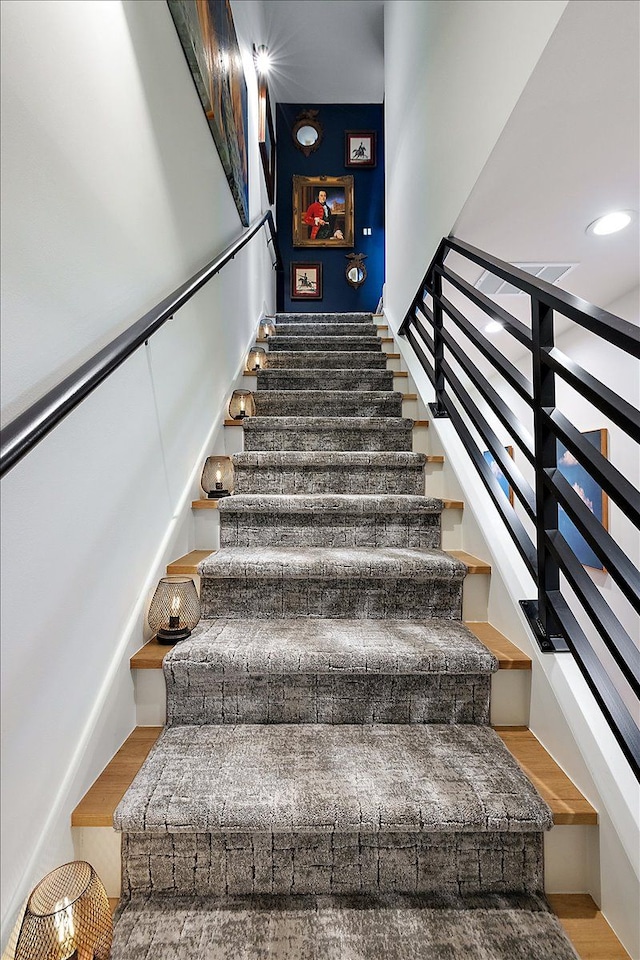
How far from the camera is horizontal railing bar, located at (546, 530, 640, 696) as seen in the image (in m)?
0.90

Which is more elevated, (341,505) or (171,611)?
(341,505)

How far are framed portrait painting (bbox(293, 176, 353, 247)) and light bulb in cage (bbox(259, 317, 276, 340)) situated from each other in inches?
88.1

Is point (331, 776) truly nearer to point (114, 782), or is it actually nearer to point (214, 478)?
point (114, 782)

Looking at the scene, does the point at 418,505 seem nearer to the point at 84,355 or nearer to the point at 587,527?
the point at 587,527

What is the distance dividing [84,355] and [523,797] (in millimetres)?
1190

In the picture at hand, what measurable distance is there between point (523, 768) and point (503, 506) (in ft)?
2.16

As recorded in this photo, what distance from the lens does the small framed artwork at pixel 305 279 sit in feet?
19.6

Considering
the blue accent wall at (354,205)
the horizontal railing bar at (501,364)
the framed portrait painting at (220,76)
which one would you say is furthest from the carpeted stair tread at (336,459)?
the blue accent wall at (354,205)

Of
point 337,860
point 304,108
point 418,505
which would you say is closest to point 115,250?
point 418,505

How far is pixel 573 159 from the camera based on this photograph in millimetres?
1483

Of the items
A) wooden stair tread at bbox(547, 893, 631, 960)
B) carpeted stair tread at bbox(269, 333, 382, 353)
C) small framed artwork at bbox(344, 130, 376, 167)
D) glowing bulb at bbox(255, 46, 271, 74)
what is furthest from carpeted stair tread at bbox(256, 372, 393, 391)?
small framed artwork at bbox(344, 130, 376, 167)

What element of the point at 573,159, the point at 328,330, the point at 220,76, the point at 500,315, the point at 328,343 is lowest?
the point at 500,315

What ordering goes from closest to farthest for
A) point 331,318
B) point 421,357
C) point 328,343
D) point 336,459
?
1. point 336,459
2. point 421,357
3. point 328,343
4. point 331,318

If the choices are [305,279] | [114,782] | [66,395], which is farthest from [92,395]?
[305,279]
